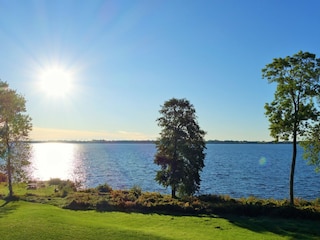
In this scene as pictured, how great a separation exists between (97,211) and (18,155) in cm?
1597

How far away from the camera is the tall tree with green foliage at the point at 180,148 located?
3981 centimetres

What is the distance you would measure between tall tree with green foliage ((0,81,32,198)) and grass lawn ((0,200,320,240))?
11.6 meters

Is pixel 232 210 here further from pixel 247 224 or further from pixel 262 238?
pixel 262 238

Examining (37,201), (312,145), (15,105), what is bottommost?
(37,201)

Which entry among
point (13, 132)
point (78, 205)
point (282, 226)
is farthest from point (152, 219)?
point (13, 132)

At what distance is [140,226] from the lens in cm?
2348

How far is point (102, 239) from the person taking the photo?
60.6 feet

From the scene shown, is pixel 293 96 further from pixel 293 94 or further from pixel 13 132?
pixel 13 132

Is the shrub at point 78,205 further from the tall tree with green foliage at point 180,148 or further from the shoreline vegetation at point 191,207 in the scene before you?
the tall tree with green foliage at point 180,148

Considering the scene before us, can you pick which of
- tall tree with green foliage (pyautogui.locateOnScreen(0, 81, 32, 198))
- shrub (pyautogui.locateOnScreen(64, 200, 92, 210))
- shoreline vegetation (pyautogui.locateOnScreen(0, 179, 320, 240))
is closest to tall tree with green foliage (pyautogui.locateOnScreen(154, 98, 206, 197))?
shoreline vegetation (pyautogui.locateOnScreen(0, 179, 320, 240))

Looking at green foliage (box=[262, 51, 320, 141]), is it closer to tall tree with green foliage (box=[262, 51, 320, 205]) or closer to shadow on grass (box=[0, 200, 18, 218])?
tall tree with green foliage (box=[262, 51, 320, 205])

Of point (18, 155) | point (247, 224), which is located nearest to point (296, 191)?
point (247, 224)

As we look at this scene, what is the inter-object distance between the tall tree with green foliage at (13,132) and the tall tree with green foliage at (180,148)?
16.9 meters

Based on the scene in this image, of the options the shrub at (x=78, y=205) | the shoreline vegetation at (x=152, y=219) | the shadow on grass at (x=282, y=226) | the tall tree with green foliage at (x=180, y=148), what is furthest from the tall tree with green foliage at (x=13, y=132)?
the shadow on grass at (x=282, y=226)
